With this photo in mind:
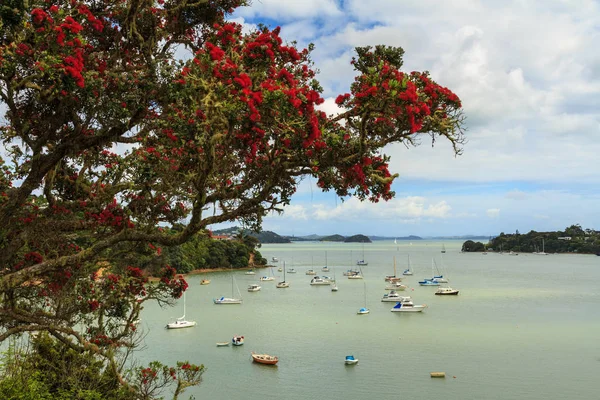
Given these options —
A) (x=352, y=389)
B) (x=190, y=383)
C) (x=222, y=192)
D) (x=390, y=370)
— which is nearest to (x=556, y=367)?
(x=390, y=370)

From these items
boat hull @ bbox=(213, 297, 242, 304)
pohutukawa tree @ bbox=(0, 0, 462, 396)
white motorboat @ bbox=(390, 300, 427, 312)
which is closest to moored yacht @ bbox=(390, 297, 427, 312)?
white motorboat @ bbox=(390, 300, 427, 312)

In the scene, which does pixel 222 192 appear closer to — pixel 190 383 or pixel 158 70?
pixel 158 70

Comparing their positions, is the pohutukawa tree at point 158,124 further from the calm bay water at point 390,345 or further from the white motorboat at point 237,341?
the white motorboat at point 237,341

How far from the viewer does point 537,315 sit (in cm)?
4831

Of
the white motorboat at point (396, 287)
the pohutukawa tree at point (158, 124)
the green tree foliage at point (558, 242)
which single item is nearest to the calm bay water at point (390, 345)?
the white motorboat at point (396, 287)

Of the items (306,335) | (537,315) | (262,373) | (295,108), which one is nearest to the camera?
(295,108)

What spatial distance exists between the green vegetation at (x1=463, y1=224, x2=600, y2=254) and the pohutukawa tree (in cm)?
18543

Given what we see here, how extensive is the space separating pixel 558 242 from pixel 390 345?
165 metres

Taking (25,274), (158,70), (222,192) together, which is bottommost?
(25,274)

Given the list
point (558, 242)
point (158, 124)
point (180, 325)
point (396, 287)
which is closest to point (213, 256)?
point (396, 287)

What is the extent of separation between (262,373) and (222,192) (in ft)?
78.2

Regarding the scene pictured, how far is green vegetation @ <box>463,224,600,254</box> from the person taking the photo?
168 metres

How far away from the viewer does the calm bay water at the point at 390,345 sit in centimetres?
2600

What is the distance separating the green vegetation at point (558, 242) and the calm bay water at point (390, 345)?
120308 mm
